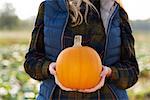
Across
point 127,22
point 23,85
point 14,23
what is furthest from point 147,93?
point 14,23

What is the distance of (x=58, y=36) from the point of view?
2.06 metres

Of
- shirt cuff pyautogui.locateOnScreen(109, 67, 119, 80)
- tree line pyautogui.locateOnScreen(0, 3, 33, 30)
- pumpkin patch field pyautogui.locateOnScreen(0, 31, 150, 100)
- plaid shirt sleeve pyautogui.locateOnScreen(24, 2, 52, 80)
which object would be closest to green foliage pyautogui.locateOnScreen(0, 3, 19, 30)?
tree line pyautogui.locateOnScreen(0, 3, 33, 30)

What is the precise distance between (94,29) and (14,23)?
8.55 metres

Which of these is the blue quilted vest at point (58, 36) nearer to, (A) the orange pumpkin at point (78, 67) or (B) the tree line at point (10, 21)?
(A) the orange pumpkin at point (78, 67)

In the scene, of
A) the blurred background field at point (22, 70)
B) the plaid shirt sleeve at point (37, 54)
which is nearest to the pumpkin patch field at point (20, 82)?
the blurred background field at point (22, 70)

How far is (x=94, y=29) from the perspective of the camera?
2082 mm

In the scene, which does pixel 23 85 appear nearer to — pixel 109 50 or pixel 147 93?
pixel 147 93

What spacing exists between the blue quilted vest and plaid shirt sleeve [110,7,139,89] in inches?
1.1

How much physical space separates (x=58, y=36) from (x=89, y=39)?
12 centimetres

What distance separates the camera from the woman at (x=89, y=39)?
206cm

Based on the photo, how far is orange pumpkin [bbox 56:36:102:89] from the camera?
1996 millimetres

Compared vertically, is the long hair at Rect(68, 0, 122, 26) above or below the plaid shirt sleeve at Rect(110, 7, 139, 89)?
above

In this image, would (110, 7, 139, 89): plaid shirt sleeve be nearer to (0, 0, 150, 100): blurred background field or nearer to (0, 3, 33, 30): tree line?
(0, 0, 150, 100): blurred background field

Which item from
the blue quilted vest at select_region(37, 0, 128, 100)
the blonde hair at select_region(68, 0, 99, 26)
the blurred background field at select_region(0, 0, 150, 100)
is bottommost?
the blurred background field at select_region(0, 0, 150, 100)
